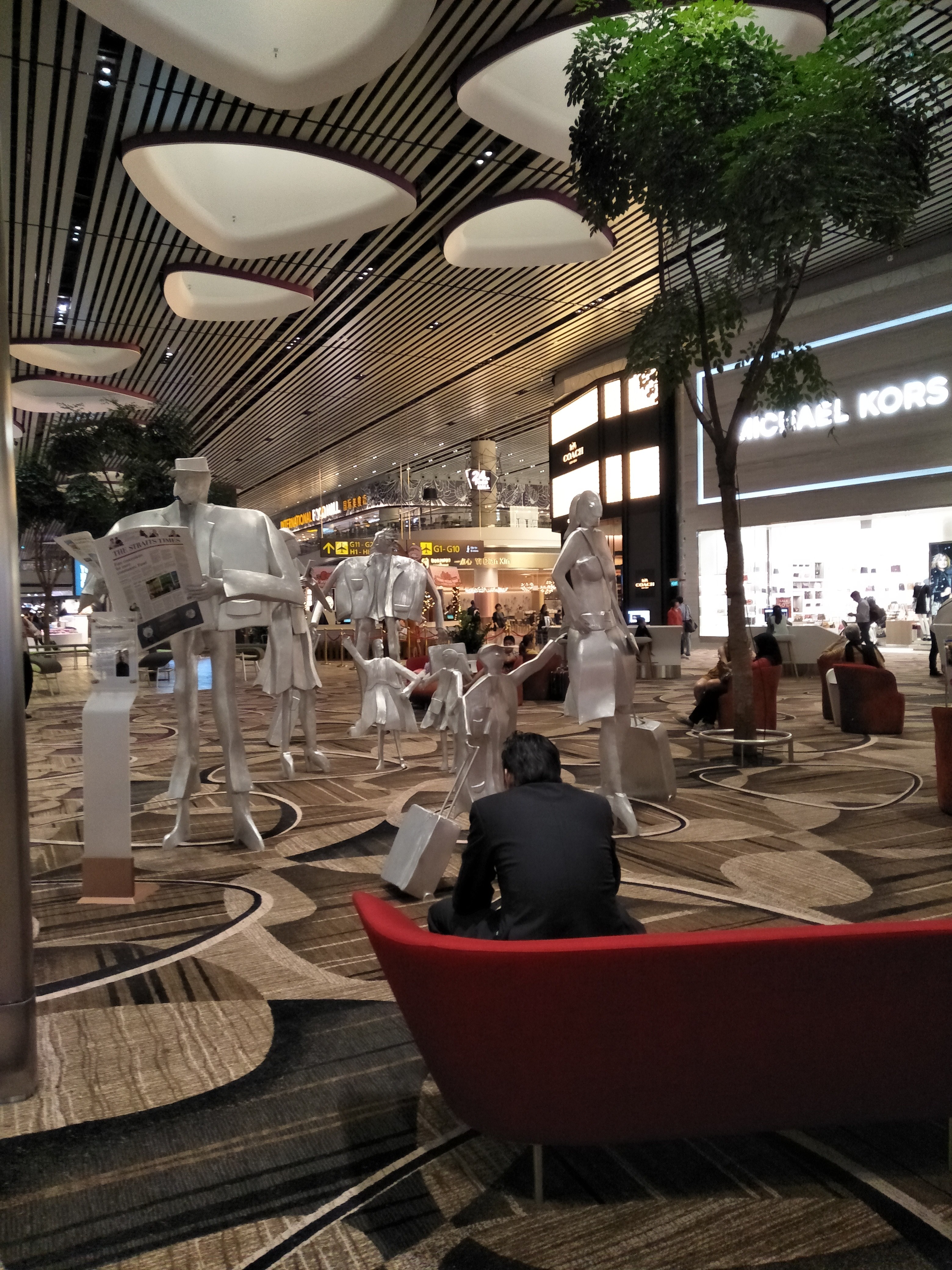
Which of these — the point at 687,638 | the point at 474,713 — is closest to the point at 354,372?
the point at 687,638

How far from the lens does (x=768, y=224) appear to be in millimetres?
5844

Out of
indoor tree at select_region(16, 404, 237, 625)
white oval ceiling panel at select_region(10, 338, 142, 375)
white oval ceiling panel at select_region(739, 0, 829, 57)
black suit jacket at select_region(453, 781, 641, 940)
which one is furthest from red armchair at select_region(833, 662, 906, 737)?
white oval ceiling panel at select_region(10, 338, 142, 375)

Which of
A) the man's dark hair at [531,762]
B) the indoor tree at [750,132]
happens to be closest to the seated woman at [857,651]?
the indoor tree at [750,132]

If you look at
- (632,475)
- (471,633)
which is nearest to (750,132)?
(471,633)

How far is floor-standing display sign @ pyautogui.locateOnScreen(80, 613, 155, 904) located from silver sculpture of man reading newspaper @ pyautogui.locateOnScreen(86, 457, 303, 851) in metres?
0.41

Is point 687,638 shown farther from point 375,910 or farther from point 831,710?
point 375,910

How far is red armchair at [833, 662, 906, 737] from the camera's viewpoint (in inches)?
→ 350

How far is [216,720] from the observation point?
189 inches

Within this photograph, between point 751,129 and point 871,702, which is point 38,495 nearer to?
point 871,702

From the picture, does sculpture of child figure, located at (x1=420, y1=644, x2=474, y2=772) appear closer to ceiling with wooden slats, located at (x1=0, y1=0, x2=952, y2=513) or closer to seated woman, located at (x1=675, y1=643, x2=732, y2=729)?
seated woman, located at (x1=675, y1=643, x2=732, y2=729)

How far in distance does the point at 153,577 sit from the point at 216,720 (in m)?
0.87

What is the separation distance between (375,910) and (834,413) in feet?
57.8

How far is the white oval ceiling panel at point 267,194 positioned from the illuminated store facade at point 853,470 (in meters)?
7.04

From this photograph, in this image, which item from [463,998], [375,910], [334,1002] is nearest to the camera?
[463,998]
